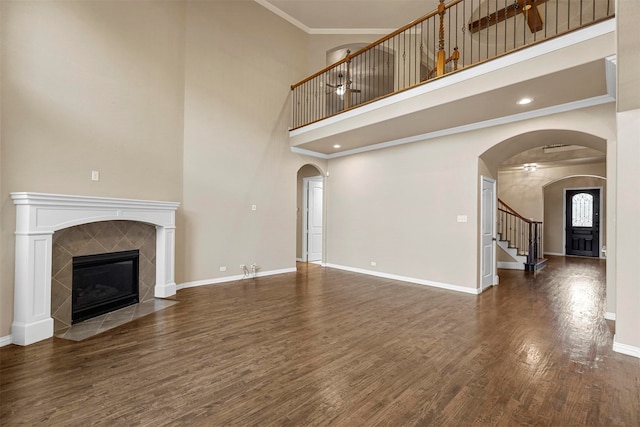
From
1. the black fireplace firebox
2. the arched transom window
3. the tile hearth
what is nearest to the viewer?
the tile hearth

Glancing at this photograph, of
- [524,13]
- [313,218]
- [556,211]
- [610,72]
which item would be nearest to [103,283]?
[313,218]

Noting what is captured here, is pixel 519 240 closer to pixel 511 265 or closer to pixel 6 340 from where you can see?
pixel 511 265

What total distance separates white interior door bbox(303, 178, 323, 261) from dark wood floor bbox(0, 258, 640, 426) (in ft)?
13.9

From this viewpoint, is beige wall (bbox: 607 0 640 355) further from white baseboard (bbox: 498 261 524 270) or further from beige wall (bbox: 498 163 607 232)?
beige wall (bbox: 498 163 607 232)

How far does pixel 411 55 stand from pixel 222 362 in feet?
24.1

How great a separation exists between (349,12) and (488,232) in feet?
18.2

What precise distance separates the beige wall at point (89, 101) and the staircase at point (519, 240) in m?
7.80

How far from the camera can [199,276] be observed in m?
5.47

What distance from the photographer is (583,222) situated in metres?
10.3

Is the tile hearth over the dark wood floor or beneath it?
beneath

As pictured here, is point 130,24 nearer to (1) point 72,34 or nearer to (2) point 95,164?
(1) point 72,34

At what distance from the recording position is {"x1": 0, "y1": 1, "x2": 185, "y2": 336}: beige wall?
10.3 feet

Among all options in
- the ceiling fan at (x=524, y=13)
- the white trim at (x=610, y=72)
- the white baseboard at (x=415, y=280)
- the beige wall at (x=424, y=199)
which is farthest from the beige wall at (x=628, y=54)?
the white baseboard at (x=415, y=280)

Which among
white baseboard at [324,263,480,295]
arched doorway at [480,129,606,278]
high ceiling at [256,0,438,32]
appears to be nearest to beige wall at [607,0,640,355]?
white baseboard at [324,263,480,295]
